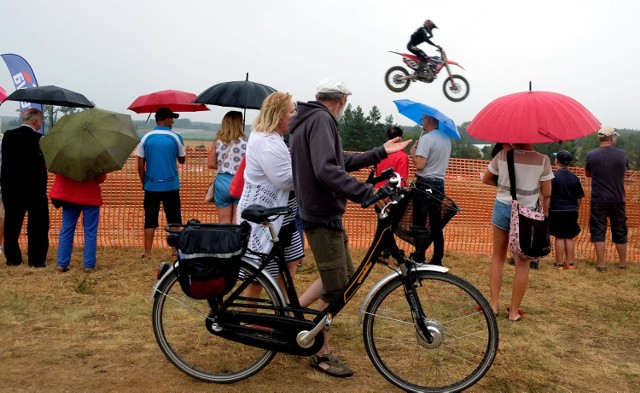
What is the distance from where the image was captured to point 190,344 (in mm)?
4137

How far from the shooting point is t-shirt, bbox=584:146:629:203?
773 centimetres

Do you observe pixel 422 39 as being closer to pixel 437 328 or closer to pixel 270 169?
pixel 270 169

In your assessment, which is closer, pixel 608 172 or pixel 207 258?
pixel 207 258

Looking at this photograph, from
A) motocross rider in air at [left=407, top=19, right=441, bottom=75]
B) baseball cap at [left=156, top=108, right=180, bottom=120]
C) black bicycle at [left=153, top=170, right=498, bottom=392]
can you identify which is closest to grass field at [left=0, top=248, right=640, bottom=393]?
black bicycle at [left=153, top=170, right=498, bottom=392]

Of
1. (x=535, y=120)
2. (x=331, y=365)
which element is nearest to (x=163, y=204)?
(x=331, y=365)

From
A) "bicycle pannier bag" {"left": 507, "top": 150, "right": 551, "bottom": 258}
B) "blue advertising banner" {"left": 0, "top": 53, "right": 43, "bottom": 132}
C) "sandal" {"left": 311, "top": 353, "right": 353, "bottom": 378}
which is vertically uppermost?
"blue advertising banner" {"left": 0, "top": 53, "right": 43, "bottom": 132}

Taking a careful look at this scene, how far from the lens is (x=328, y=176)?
3.42 m

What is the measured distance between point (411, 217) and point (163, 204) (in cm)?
450

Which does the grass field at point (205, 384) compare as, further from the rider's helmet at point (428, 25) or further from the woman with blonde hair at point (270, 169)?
the rider's helmet at point (428, 25)

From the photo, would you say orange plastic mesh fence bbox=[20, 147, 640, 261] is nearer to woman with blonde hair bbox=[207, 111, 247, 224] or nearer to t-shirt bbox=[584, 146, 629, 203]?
t-shirt bbox=[584, 146, 629, 203]

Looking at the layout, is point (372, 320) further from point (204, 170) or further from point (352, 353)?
point (204, 170)

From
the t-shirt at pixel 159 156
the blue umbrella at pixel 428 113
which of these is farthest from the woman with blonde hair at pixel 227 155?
the blue umbrella at pixel 428 113

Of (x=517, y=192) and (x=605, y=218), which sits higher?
(x=517, y=192)

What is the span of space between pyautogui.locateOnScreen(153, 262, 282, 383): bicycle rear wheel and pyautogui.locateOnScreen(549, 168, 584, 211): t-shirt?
5.32 m
